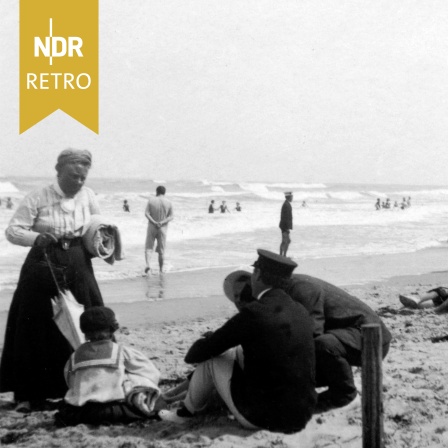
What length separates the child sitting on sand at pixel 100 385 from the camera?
13.3ft

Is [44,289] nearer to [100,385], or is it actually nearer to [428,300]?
[100,385]

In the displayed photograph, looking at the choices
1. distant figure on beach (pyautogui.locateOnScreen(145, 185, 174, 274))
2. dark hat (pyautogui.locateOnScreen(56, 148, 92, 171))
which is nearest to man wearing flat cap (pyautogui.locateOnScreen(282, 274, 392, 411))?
dark hat (pyautogui.locateOnScreen(56, 148, 92, 171))

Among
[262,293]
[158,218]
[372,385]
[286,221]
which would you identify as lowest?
[286,221]

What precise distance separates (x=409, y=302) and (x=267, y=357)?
4964 millimetres

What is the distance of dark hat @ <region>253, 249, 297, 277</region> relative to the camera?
376 centimetres

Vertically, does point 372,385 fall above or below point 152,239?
above

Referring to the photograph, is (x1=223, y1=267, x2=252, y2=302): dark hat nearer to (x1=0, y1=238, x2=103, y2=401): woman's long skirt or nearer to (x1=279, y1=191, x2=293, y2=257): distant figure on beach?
(x1=0, y1=238, x2=103, y2=401): woman's long skirt

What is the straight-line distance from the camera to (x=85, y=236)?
4.59 m

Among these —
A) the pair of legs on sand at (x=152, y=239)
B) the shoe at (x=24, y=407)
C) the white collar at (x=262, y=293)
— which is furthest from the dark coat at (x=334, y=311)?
the pair of legs on sand at (x=152, y=239)

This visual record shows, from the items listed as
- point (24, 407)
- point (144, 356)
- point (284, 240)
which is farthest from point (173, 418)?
point (284, 240)

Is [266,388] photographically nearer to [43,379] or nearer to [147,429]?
[147,429]

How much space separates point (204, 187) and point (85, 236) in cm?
6310

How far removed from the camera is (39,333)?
447cm

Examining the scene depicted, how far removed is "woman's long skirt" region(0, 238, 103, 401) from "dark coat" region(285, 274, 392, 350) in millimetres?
1486
